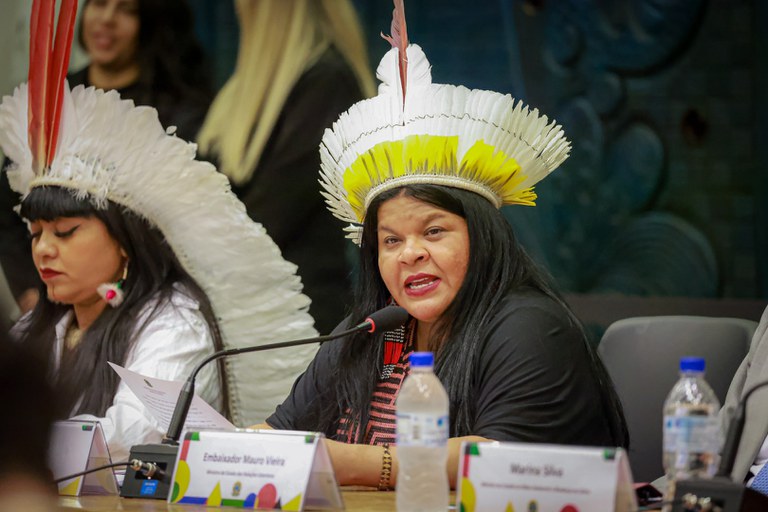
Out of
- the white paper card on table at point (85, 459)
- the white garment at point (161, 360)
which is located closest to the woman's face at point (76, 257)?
the white garment at point (161, 360)

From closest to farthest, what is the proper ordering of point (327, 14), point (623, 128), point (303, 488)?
point (303, 488) → point (623, 128) → point (327, 14)

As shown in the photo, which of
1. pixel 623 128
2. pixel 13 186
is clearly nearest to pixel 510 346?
pixel 623 128

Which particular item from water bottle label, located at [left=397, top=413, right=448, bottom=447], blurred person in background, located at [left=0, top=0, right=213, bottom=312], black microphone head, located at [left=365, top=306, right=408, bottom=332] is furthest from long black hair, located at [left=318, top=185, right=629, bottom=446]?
blurred person in background, located at [left=0, top=0, right=213, bottom=312]

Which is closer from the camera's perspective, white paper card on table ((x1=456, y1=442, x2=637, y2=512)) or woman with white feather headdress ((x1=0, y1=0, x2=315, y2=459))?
white paper card on table ((x1=456, y1=442, x2=637, y2=512))

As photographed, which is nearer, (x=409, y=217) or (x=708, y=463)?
(x=708, y=463)

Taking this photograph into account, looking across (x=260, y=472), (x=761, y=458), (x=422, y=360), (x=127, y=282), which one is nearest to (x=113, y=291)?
(x=127, y=282)

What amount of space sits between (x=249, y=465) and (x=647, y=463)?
1.27m

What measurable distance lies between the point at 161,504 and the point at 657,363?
1.39 metres

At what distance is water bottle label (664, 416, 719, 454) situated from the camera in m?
1.52

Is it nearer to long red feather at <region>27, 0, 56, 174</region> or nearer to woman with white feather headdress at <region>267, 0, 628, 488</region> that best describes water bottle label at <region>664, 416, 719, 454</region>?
woman with white feather headdress at <region>267, 0, 628, 488</region>

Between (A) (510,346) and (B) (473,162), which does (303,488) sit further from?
(B) (473,162)

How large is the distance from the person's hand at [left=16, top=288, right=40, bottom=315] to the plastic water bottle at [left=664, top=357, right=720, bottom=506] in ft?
8.64

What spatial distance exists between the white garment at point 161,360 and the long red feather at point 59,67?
2.03 feet

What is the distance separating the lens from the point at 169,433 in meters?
1.94
